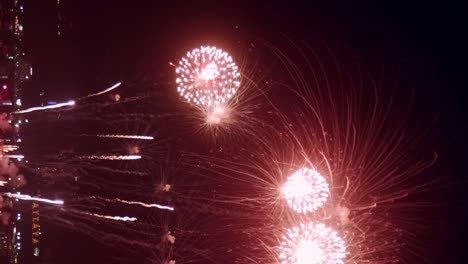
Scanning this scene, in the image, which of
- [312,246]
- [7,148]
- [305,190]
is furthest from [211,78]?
[7,148]

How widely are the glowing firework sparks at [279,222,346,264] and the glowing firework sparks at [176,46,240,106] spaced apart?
2.88 m

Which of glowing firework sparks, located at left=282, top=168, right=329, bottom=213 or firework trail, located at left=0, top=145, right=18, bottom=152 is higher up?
firework trail, located at left=0, top=145, right=18, bottom=152

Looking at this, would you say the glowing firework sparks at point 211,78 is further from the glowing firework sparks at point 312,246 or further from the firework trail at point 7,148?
the firework trail at point 7,148

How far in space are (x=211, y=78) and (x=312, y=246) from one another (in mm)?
3686

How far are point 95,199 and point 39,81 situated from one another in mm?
4338

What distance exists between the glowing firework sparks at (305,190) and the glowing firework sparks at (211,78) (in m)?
2.10

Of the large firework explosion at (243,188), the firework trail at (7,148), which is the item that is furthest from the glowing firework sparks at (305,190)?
the firework trail at (7,148)

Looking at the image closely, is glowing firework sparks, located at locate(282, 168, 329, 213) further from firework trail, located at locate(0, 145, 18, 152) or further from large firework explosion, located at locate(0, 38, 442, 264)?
firework trail, located at locate(0, 145, 18, 152)

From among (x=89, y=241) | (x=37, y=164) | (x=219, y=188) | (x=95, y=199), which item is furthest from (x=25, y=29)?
(x=219, y=188)

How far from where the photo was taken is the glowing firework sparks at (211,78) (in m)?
8.38

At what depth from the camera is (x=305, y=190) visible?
7.54 meters

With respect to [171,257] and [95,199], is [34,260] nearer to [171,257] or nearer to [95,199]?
[95,199]

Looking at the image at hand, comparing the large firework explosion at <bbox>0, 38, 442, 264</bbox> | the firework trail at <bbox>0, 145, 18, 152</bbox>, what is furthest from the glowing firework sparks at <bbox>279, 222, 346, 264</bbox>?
the firework trail at <bbox>0, 145, 18, 152</bbox>

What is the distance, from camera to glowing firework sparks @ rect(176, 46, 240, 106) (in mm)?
8383
